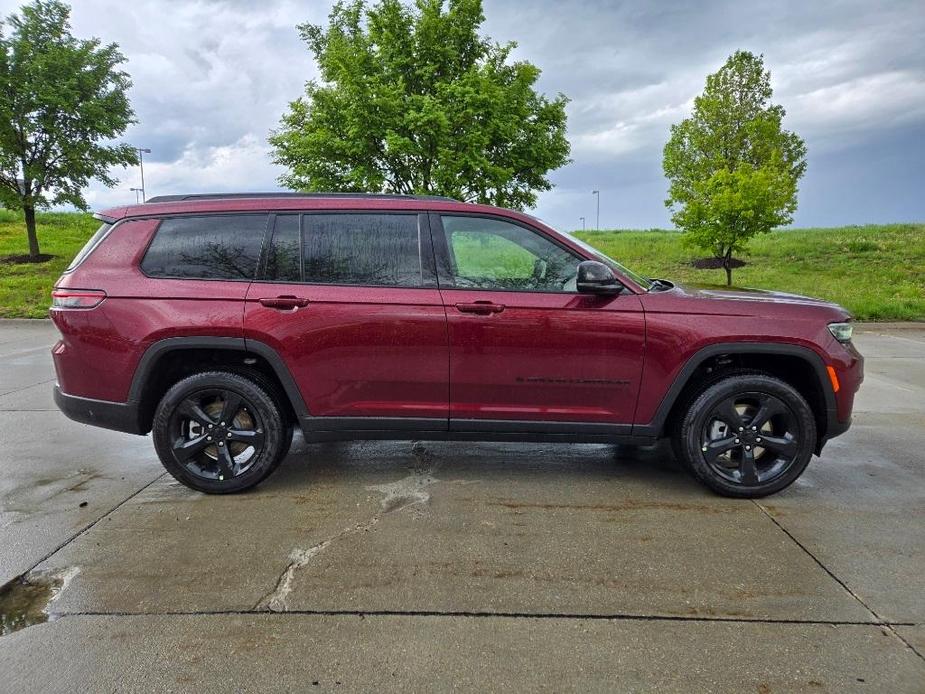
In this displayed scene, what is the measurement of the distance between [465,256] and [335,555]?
6.01 ft

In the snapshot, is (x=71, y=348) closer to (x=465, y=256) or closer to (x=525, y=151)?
(x=465, y=256)

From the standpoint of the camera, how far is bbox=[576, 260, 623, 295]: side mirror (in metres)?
3.30

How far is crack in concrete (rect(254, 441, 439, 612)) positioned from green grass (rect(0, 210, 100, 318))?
6553 millimetres

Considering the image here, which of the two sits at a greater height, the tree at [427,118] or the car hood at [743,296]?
the tree at [427,118]

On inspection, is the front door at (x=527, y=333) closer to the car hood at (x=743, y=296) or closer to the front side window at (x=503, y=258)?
the front side window at (x=503, y=258)

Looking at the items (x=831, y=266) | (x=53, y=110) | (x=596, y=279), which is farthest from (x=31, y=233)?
(x=831, y=266)

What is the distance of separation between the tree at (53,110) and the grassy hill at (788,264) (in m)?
2.44

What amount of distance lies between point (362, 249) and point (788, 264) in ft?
70.3

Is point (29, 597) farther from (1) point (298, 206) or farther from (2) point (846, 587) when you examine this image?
(2) point (846, 587)

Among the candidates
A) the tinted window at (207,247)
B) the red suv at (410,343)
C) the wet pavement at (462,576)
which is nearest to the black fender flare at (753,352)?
the red suv at (410,343)

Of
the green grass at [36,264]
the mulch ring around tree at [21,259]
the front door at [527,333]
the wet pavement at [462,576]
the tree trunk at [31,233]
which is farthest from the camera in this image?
the tree trunk at [31,233]

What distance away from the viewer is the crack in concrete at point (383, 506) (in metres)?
2.57

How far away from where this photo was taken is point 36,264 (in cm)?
1881

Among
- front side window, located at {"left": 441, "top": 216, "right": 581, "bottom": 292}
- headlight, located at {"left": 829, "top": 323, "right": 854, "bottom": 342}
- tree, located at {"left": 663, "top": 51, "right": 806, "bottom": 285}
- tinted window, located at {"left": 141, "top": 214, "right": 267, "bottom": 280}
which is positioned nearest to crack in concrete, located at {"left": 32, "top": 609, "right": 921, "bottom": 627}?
headlight, located at {"left": 829, "top": 323, "right": 854, "bottom": 342}
